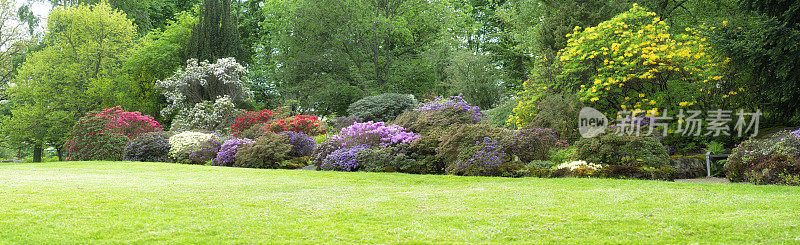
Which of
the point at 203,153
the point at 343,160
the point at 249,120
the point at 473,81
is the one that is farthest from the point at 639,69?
the point at 249,120

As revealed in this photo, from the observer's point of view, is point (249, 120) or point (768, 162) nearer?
point (768, 162)

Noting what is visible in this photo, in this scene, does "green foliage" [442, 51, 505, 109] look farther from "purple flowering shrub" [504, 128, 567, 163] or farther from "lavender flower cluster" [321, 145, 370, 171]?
"purple flowering shrub" [504, 128, 567, 163]

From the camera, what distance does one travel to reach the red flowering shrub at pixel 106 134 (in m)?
17.2

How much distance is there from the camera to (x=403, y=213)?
16.4 feet

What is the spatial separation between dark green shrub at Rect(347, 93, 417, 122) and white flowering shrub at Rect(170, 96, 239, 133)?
4.81m

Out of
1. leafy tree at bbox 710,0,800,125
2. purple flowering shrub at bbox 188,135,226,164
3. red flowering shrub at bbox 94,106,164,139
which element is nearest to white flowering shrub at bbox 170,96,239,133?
red flowering shrub at bbox 94,106,164,139

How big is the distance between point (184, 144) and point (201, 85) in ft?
23.6

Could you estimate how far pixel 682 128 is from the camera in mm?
10406

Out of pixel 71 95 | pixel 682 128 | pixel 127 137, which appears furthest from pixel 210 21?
pixel 682 128

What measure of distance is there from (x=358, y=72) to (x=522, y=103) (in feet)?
43.3

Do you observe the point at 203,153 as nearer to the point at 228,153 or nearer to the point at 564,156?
the point at 228,153

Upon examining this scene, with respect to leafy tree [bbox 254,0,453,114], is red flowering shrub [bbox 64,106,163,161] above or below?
below

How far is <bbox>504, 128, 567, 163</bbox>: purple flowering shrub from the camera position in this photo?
974cm

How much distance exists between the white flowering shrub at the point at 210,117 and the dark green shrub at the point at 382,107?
189 inches
